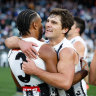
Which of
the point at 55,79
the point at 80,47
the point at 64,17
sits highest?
the point at 64,17

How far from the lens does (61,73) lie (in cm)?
361

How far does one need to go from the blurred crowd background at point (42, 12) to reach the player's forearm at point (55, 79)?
14929 mm

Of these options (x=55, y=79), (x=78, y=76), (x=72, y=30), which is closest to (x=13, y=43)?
(x=55, y=79)

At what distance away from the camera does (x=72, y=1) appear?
26812mm

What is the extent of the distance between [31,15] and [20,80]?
2.72 feet

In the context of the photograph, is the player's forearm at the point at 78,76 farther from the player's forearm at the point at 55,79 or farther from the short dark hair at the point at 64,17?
the short dark hair at the point at 64,17

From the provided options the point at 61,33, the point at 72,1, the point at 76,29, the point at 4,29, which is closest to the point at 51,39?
the point at 61,33

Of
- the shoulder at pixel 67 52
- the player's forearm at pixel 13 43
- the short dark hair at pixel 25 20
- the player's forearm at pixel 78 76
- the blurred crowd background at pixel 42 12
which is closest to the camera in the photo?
the shoulder at pixel 67 52

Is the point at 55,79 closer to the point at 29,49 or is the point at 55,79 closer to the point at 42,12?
the point at 29,49

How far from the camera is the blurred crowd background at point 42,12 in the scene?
790 inches

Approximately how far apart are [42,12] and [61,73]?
2033cm

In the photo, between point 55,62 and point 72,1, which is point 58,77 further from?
point 72,1

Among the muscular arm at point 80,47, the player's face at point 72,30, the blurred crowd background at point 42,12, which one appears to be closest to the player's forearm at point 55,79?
the muscular arm at point 80,47

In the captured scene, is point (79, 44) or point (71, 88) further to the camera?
point (79, 44)
